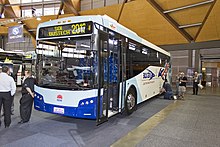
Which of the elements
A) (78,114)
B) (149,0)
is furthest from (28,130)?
(149,0)

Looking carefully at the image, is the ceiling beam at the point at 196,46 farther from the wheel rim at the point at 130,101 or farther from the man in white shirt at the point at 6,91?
the man in white shirt at the point at 6,91

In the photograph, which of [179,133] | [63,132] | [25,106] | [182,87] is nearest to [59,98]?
[63,132]

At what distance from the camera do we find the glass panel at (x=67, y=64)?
4422 mm

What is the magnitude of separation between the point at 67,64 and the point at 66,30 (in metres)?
0.88

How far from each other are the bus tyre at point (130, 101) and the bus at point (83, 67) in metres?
0.04

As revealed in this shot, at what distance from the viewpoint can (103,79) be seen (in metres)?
4.61

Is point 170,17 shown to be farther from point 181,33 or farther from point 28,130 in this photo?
point 28,130

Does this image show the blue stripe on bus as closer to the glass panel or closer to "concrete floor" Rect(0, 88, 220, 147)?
the glass panel

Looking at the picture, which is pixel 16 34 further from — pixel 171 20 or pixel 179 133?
pixel 179 133

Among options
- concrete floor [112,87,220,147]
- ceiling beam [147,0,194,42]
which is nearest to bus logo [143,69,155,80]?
concrete floor [112,87,220,147]

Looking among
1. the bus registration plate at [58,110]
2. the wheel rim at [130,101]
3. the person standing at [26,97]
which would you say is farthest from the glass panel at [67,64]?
the wheel rim at [130,101]

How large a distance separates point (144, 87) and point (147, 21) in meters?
11.4

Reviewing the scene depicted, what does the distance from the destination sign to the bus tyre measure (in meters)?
2.71

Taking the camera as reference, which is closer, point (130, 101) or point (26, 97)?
point (26, 97)
